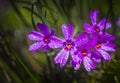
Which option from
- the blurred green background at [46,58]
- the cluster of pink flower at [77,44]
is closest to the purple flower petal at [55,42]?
→ the cluster of pink flower at [77,44]

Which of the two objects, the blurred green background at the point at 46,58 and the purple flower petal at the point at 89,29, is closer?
the purple flower petal at the point at 89,29

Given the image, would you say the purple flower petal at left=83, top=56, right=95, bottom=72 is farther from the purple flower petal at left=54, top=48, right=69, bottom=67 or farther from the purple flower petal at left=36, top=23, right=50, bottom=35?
the purple flower petal at left=36, top=23, right=50, bottom=35

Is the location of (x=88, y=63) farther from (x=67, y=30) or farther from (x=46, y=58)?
(x=46, y=58)

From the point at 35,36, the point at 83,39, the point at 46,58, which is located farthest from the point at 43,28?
the point at 46,58

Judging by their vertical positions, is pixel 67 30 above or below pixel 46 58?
above

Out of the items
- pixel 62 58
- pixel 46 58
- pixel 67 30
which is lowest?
pixel 46 58

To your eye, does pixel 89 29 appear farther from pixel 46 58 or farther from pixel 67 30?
pixel 46 58

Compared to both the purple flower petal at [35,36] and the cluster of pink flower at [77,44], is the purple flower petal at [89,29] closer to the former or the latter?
the cluster of pink flower at [77,44]

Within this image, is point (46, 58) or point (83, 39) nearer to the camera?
point (83, 39)

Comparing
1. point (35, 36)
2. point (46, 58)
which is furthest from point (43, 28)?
point (46, 58)
